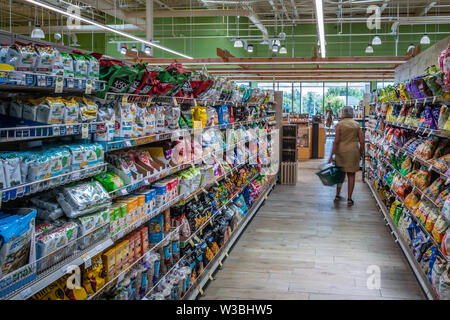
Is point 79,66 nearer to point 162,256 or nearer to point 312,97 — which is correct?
point 162,256

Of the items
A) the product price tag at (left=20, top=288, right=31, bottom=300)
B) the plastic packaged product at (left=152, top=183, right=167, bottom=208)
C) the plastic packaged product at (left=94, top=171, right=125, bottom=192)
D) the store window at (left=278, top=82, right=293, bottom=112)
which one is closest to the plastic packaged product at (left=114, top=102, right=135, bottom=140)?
the plastic packaged product at (left=94, top=171, right=125, bottom=192)

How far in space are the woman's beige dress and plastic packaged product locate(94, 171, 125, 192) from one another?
5.64 metres

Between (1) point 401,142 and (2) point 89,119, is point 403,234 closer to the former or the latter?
(1) point 401,142

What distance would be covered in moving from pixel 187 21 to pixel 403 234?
1803cm

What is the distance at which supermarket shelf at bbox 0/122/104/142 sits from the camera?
1733 millimetres

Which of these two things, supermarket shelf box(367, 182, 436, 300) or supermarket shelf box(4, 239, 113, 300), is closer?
supermarket shelf box(4, 239, 113, 300)

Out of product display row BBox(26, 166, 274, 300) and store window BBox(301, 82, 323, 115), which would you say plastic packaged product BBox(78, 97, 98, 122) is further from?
store window BBox(301, 82, 323, 115)

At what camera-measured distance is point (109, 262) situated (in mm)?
2539

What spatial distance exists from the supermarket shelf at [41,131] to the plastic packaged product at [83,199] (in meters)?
0.30

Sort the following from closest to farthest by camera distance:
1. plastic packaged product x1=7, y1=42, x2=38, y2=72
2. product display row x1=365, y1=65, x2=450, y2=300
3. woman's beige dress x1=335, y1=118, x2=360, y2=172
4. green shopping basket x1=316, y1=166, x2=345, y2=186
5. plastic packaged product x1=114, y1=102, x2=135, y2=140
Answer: plastic packaged product x1=7, y1=42, x2=38, y2=72 < plastic packaged product x1=114, y1=102, x2=135, y2=140 < product display row x1=365, y1=65, x2=450, y2=300 < green shopping basket x1=316, y1=166, x2=345, y2=186 < woman's beige dress x1=335, y1=118, x2=360, y2=172

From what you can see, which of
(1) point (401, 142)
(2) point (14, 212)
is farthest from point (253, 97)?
(2) point (14, 212)

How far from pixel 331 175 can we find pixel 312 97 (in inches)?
794

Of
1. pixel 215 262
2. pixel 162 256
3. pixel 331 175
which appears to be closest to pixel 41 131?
pixel 162 256

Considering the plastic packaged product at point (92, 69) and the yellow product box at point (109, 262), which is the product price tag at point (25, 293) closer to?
the yellow product box at point (109, 262)
